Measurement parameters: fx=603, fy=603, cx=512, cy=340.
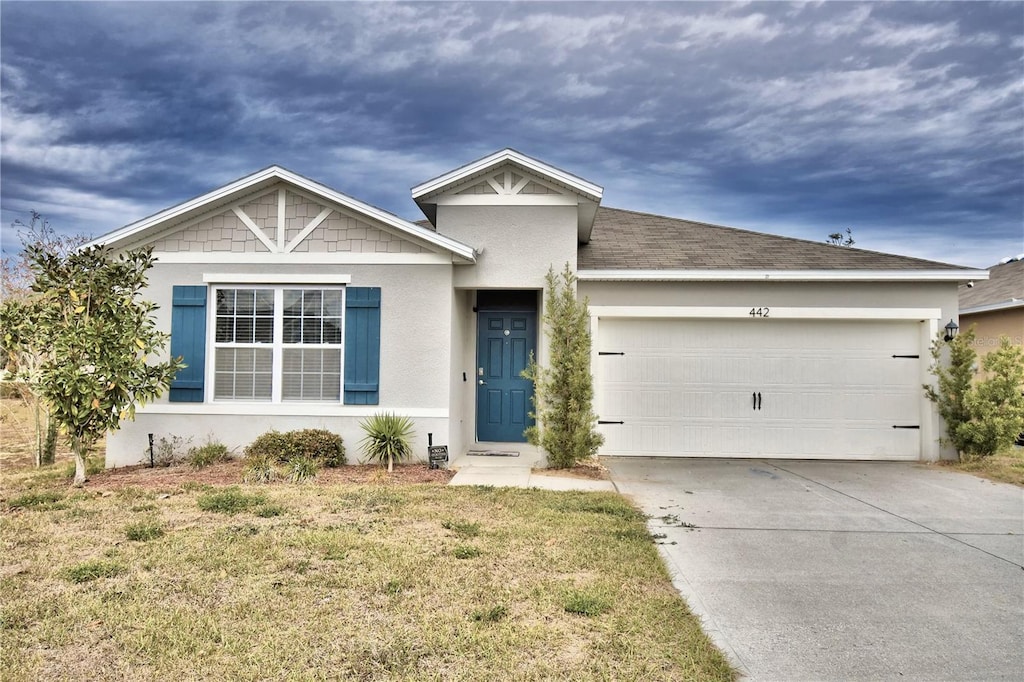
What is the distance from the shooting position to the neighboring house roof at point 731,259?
966 centimetres

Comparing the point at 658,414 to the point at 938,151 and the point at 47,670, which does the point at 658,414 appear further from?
→ the point at 938,151

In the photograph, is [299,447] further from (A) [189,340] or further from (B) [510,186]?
(B) [510,186]

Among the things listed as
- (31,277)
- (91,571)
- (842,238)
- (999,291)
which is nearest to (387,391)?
(91,571)

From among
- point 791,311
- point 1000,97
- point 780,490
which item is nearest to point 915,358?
point 791,311

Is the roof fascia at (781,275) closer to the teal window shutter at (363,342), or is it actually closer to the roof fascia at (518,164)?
the roof fascia at (518,164)

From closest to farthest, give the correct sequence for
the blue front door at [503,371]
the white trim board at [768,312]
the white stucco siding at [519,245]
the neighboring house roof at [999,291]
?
the white stucco siding at [519,245]
the white trim board at [768,312]
the blue front door at [503,371]
the neighboring house roof at [999,291]

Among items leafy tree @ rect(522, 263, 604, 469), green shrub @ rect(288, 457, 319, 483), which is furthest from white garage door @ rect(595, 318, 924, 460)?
green shrub @ rect(288, 457, 319, 483)

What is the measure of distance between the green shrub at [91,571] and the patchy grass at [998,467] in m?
10.6

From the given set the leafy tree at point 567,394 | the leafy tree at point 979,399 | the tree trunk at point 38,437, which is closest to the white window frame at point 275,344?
the leafy tree at point 567,394

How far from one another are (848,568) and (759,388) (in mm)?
5431

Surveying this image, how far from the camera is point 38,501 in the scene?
6633mm

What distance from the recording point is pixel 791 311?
9.86 m

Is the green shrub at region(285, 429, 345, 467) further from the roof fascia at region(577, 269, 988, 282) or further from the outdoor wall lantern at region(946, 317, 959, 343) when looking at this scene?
the outdoor wall lantern at region(946, 317, 959, 343)

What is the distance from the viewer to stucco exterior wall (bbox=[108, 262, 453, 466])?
347 inches
